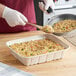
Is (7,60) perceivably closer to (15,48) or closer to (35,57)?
(15,48)

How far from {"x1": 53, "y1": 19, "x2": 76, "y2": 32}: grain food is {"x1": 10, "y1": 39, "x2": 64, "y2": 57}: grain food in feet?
0.81

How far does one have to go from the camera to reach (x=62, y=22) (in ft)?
6.26

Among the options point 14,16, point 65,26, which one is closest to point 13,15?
point 14,16

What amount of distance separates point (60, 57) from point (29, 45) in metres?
0.24

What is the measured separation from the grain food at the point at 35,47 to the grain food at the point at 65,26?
25cm

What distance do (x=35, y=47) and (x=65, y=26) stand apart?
0.51 m

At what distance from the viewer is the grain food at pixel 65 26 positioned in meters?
1.78

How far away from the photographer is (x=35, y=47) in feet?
4.72

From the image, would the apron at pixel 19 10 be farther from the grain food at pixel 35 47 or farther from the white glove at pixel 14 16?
the grain food at pixel 35 47

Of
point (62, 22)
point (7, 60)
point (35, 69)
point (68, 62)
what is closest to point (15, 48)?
point (7, 60)

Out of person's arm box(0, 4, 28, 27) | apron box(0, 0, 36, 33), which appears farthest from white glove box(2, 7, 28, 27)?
apron box(0, 0, 36, 33)

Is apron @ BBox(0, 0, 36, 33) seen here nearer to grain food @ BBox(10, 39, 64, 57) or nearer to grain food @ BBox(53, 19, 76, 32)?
grain food @ BBox(53, 19, 76, 32)

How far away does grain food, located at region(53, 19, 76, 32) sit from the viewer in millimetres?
1776

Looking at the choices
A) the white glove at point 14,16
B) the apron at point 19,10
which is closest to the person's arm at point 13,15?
the white glove at point 14,16
